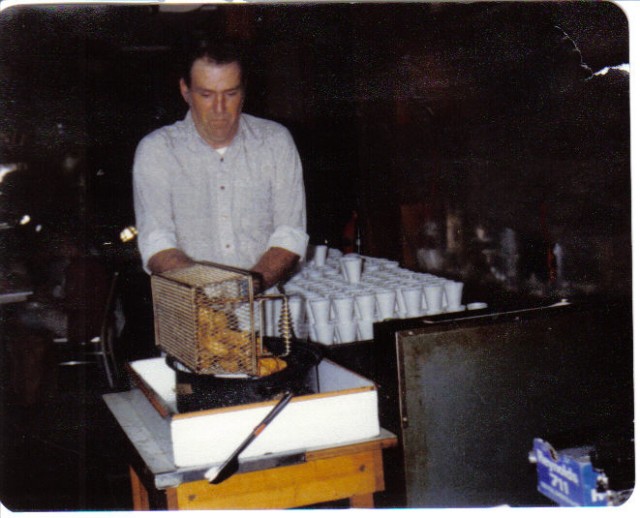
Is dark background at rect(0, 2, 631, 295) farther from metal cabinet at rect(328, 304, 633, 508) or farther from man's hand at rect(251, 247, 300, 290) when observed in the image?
man's hand at rect(251, 247, 300, 290)

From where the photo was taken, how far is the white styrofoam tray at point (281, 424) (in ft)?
3.74

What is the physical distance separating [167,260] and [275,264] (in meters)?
0.37

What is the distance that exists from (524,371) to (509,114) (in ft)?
3.39

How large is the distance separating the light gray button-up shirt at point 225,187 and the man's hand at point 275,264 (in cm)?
22

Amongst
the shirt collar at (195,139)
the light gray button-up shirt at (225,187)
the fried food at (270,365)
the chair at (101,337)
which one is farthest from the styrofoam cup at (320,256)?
the fried food at (270,365)

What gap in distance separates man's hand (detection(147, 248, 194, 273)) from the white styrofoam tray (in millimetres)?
827

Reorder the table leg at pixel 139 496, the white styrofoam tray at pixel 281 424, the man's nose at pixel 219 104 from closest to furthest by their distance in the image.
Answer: the white styrofoam tray at pixel 281 424 < the table leg at pixel 139 496 < the man's nose at pixel 219 104

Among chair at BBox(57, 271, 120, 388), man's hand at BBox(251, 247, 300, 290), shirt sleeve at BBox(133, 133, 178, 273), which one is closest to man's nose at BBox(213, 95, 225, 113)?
shirt sleeve at BBox(133, 133, 178, 273)

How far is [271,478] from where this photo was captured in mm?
1204

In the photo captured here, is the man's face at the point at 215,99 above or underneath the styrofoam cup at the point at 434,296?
above

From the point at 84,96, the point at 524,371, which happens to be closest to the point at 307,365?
the point at 524,371

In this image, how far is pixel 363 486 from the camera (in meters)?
1.26

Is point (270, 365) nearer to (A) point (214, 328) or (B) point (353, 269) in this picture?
(A) point (214, 328)

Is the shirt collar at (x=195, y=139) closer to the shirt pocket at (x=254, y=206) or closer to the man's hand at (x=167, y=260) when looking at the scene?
the shirt pocket at (x=254, y=206)
